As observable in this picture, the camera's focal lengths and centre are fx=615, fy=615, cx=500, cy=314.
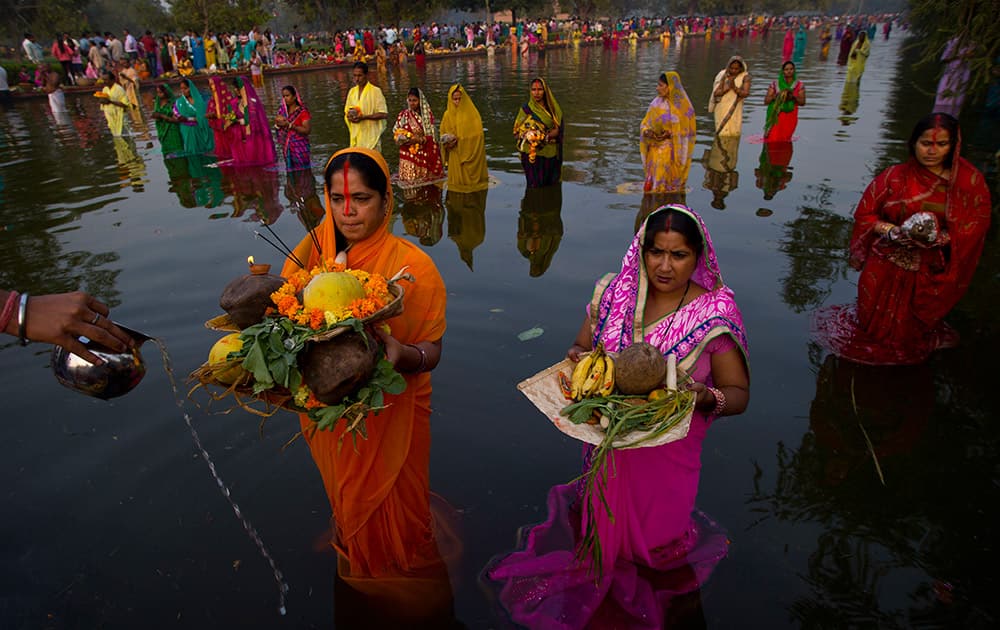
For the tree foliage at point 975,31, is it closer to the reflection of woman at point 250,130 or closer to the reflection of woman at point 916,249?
the reflection of woman at point 916,249

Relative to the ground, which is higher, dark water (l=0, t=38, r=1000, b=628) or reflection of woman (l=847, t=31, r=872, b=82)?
reflection of woman (l=847, t=31, r=872, b=82)

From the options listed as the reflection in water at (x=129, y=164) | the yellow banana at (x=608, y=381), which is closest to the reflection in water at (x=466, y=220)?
the yellow banana at (x=608, y=381)

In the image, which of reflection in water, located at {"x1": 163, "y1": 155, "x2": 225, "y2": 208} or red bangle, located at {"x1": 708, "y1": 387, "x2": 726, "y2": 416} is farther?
reflection in water, located at {"x1": 163, "y1": 155, "x2": 225, "y2": 208}

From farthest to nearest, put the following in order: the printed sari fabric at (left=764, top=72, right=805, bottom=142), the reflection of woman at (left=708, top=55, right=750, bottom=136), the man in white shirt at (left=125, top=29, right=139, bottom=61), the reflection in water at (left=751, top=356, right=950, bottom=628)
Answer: the man in white shirt at (left=125, top=29, right=139, bottom=61), the reflection of woman at (left=708, top=55, right=750, bottom=136), the printed sari fabric at (left=764, top=72, right=805, bottom=142), the reflection in water at (left=751, top=356, right=950, bottom=628)

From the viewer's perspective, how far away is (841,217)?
8328 mm

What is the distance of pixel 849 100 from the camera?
58.6 ft

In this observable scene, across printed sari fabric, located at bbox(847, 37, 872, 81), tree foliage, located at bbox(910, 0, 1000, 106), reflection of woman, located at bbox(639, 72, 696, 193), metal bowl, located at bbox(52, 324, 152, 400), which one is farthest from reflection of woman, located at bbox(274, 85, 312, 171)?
printed sari fabric, located at bbox(847, 37, 872, 81)

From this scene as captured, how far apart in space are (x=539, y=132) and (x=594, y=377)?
811 centimetres

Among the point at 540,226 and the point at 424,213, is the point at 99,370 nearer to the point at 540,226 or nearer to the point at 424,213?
the point at 540,226

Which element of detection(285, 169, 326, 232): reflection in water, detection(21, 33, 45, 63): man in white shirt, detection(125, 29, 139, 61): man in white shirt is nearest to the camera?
detection(285, 169, 326, 232): reflection in water

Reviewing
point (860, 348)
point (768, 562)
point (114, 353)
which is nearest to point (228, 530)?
point (114, 353)

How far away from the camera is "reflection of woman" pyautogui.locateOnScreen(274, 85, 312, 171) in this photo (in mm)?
11148

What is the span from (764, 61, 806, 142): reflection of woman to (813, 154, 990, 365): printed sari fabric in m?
7.89

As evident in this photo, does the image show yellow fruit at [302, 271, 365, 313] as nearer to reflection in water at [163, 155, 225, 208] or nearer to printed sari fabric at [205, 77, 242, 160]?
reflection in water at [163, 155, 225, 208]
